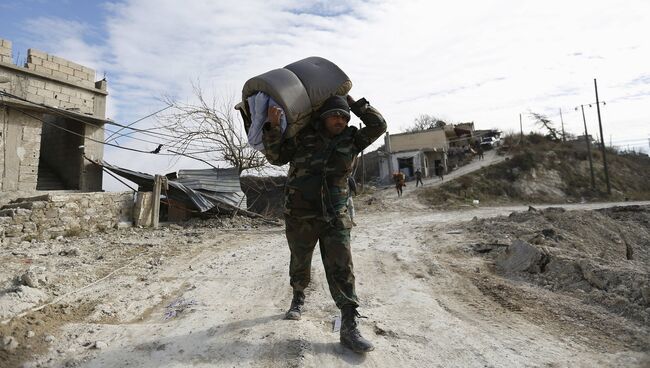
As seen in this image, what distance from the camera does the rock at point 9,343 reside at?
8.19 ft

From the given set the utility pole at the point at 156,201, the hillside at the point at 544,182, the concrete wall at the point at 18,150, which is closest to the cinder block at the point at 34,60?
the concrete wall at the point at 18,150

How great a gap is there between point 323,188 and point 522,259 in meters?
3.17

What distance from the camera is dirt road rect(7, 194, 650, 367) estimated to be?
7.89 ft

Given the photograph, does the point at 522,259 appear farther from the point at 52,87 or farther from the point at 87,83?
the point at 87,83

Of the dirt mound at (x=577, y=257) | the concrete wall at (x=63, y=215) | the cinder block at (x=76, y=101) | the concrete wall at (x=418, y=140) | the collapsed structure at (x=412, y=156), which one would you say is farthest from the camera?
the concrete wall at (x=418, y=140)

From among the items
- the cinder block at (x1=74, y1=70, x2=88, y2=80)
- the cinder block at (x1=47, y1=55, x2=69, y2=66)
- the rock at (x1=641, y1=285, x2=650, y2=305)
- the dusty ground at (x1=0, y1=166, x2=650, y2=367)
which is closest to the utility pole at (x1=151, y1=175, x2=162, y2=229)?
the cinder block at (x1=74, y1=70, x2=88, y2=80)

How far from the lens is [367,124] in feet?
9.48

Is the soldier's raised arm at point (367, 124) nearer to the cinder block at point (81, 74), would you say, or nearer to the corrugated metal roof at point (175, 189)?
the corrugated metal roof at point (175, 189)

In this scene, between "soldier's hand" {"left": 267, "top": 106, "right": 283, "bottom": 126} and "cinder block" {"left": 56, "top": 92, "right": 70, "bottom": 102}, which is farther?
"cinder block" {"left": 56, "top": 92, "right": 70, "bottom": 102}

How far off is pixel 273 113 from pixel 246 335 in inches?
63.0

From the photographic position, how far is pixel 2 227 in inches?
285

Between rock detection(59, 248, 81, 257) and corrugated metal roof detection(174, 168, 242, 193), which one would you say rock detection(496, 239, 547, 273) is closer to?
rock detection(59, 248, 81, 257)

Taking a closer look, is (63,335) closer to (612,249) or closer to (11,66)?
(612,249)

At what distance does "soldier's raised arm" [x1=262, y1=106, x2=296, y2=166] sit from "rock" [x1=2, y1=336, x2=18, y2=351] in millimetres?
2122
